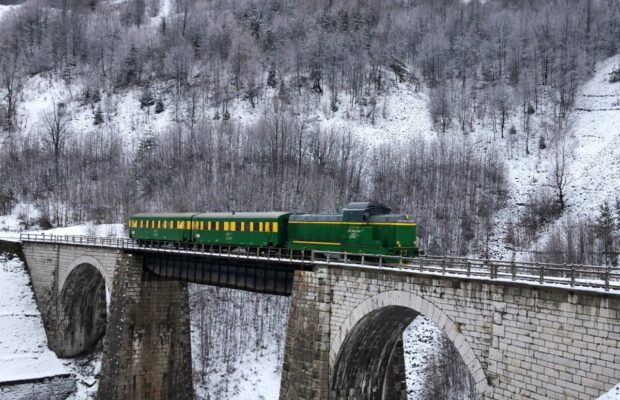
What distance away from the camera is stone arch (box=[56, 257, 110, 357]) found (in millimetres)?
43625

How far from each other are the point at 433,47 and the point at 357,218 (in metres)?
70.2

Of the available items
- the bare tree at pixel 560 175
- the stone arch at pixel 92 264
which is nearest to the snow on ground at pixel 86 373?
the stone arch at pixel 92 264

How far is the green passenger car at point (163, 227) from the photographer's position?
37.3 meters

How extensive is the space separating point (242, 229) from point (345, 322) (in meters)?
12.3

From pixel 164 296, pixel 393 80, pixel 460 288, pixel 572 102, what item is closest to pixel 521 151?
pixel 572 102

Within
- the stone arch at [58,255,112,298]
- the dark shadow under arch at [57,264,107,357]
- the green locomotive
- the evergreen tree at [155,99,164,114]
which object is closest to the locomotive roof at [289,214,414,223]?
the green locomotive

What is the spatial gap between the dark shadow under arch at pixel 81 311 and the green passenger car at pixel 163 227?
512 cm

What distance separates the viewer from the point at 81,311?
4534 cm

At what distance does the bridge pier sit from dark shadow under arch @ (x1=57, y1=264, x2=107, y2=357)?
891 centimetres

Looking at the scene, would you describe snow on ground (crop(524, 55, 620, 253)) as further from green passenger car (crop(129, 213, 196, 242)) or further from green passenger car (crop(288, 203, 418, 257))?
green passenger car (crop(129, 213, 196, 242))

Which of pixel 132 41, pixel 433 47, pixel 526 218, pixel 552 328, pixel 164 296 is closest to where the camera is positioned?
pixel 552 328

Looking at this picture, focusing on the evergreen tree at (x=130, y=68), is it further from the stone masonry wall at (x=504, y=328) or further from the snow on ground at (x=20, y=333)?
the stone masonry wall at (x=504, y=328)

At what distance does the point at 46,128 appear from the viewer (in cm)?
8556

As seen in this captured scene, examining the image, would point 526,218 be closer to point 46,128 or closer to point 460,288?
point 460,288
